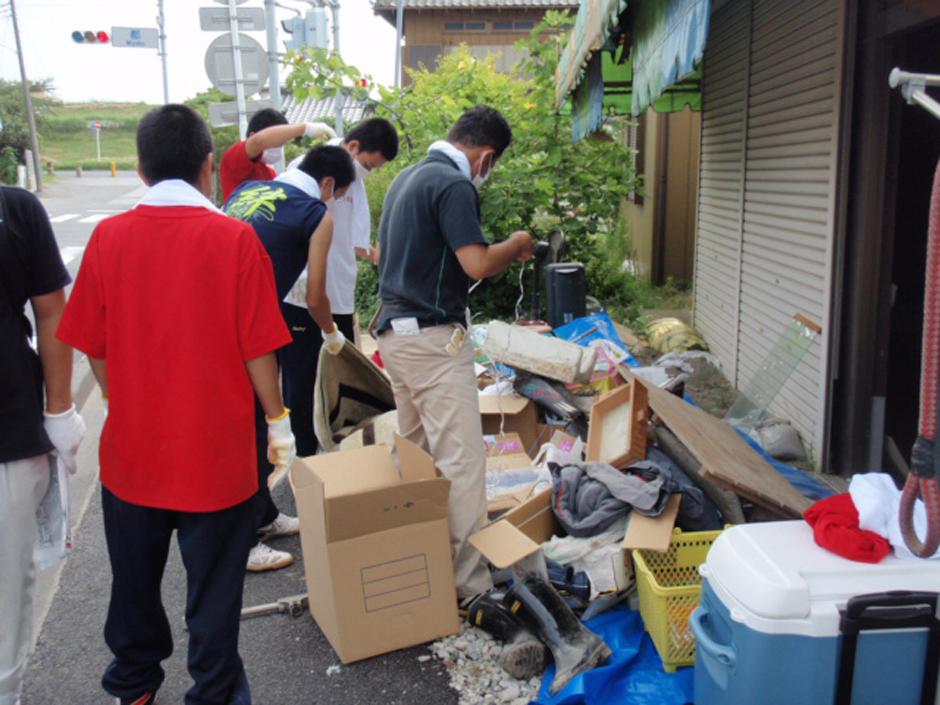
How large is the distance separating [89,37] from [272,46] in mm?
11286

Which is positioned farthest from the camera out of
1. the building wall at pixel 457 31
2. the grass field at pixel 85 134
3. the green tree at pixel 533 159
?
the grass field at pixel 85 134

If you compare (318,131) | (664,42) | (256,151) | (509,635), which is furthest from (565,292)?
(509,635)

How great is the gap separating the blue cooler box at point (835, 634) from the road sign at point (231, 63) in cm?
769

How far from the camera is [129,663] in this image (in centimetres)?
280

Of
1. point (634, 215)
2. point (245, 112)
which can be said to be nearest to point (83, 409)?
point (245, 112)

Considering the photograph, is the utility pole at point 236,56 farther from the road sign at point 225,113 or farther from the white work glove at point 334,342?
the white work glove at point 334,342

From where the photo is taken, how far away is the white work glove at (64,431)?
2621 mm

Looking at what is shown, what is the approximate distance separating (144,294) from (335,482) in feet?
4.31

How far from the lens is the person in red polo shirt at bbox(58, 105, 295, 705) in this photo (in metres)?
2.46

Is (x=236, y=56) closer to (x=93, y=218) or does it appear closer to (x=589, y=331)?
(x=589, y=331)

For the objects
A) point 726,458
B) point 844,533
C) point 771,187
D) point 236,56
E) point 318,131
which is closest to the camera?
point 844,533

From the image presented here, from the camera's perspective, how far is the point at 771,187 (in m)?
6.05

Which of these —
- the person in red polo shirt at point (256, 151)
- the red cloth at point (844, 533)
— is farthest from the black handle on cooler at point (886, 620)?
the person in red polo shirt at point (256, 151)

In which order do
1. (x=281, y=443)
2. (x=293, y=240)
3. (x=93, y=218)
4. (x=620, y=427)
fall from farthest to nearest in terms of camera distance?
(x=93, y=218) → (x=620, y=427) → (x=293, y=240) → (x=281, y=443)
